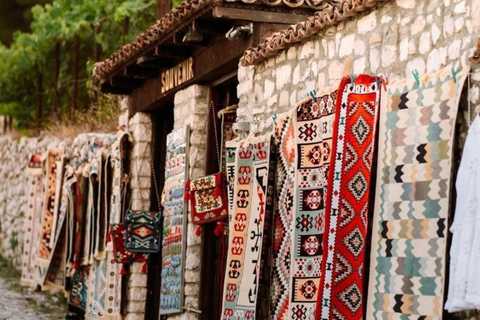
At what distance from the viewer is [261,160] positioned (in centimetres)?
772

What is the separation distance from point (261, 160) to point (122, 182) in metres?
4.96

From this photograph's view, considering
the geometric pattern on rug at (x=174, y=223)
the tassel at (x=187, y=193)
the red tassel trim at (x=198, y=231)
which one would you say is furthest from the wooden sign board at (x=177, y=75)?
the red tassel trim at (x=198, y=231)

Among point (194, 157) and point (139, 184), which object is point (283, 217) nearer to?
point (194, 157)

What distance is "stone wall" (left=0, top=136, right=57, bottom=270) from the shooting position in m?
18.6

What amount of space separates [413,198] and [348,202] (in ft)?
2.33

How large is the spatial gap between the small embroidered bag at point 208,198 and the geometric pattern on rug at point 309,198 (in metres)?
2.25

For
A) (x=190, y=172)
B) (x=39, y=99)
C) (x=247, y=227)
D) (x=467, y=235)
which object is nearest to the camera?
(x=467, y=235)

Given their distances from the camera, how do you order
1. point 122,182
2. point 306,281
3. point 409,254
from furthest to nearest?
1. point 122,182
2. point 306,281
3. point 409,254

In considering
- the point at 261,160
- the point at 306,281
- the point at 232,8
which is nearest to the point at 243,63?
the point at 232,8

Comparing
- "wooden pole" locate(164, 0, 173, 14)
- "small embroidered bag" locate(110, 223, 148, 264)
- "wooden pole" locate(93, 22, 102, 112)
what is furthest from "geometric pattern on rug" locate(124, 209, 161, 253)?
"wooden pole" locate(93, 22, 102, 112)

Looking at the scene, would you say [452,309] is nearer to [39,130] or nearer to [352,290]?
[352,290]

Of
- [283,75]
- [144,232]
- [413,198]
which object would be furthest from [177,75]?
[413,198]

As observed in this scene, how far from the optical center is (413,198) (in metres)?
5.67

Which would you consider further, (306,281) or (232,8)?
(232,8)
